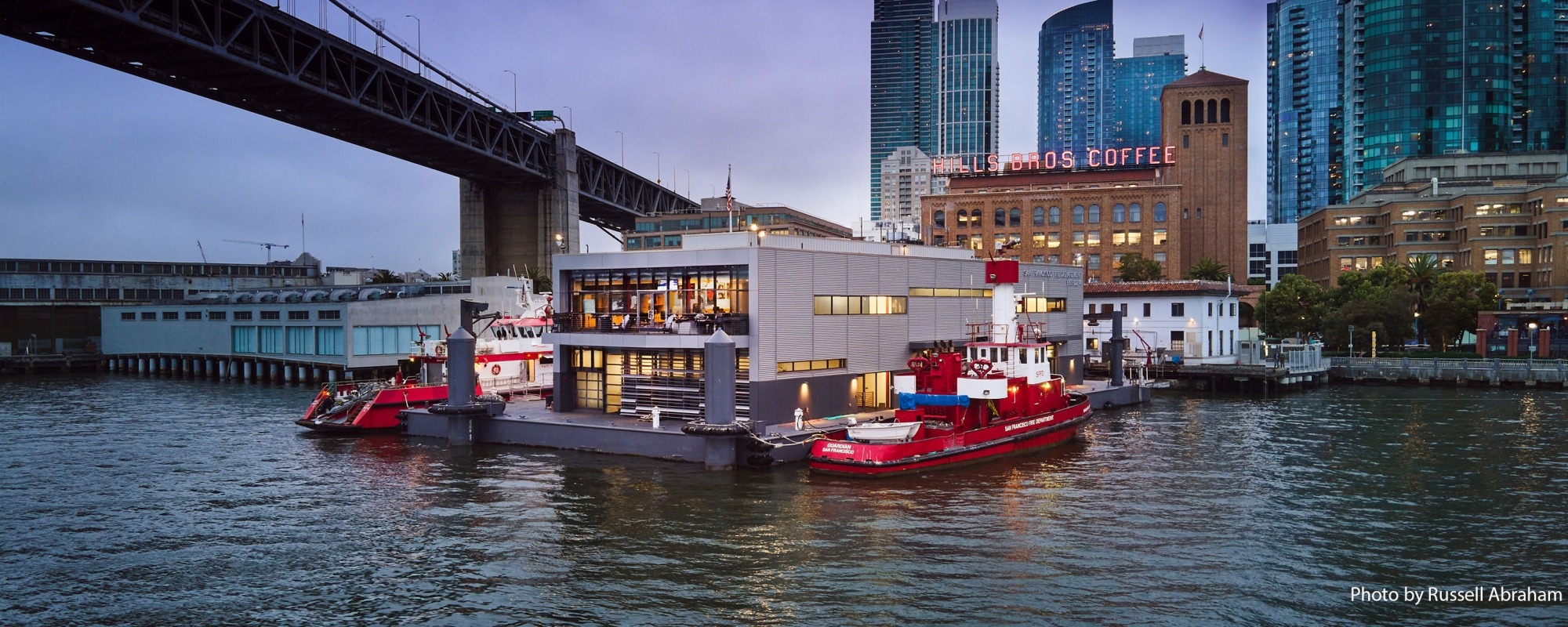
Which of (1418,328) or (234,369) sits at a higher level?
(1418,328)

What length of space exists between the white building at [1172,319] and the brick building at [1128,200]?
30.2 metres

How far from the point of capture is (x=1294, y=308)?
9462 cm

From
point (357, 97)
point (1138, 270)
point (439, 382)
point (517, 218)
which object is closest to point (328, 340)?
point (357, 97)

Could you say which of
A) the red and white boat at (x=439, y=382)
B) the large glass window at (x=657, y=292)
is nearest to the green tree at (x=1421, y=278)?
the large glass window at (x=657, y=292)

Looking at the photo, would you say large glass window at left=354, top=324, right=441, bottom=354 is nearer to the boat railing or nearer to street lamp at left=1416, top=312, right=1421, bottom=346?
the boat railing

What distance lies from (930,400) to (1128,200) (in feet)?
277

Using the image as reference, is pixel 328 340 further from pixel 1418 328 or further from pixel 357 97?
pixel 1418 328

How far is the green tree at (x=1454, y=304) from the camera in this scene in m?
86.1

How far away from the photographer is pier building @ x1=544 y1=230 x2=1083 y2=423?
133 ft

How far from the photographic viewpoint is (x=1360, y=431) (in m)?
47.4

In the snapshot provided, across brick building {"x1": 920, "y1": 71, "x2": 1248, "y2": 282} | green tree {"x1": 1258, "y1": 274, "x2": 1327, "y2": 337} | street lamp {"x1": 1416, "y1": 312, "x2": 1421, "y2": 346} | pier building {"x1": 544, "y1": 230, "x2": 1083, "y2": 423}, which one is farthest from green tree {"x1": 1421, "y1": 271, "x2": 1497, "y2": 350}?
pier building {"x1": 544, "y1": 230, "x2": 1083, "y2": 423}

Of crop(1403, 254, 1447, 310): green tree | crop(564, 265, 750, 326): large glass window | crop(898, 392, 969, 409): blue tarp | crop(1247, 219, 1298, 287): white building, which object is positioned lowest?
crop(898, 392, 969, 409): blue tarp

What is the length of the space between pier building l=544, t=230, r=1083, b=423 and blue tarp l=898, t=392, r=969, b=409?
529 cm

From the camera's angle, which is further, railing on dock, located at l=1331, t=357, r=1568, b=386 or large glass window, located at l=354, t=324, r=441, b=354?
large glass window, located at l=354, t=324, r=441, b=354
